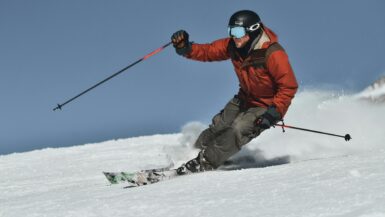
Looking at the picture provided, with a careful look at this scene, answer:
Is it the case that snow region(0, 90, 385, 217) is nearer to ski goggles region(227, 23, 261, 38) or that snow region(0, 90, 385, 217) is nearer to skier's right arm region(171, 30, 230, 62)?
skier's right arm region(171, 30, 230, 62)

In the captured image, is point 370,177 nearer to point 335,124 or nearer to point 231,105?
point 231,105

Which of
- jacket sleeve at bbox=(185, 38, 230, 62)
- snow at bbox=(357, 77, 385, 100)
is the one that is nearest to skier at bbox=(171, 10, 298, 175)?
jacket sleeve at bbox=(185, 38, 230, 62)

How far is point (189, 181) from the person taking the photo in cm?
600

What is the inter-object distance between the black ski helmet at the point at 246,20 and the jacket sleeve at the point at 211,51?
2.22ft

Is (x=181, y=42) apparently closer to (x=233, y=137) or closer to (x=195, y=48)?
(x=195, y=48)

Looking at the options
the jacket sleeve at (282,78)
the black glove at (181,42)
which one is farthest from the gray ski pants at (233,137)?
the black glove at (181,42)

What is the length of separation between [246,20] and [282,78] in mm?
861

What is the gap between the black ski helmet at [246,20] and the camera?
6.98 metres

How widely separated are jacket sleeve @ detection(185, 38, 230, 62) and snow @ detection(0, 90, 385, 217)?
1414 mm

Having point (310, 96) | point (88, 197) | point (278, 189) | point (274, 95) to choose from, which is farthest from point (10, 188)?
point (310, 96)

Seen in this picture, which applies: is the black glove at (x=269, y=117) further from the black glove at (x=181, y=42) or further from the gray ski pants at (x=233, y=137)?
the black glove at (x=181, y=42)

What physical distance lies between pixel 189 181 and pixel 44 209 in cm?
156

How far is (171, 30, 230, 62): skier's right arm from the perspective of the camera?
309 inches

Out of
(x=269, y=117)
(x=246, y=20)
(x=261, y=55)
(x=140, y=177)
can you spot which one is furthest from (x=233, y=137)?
(x=246, y=20)
